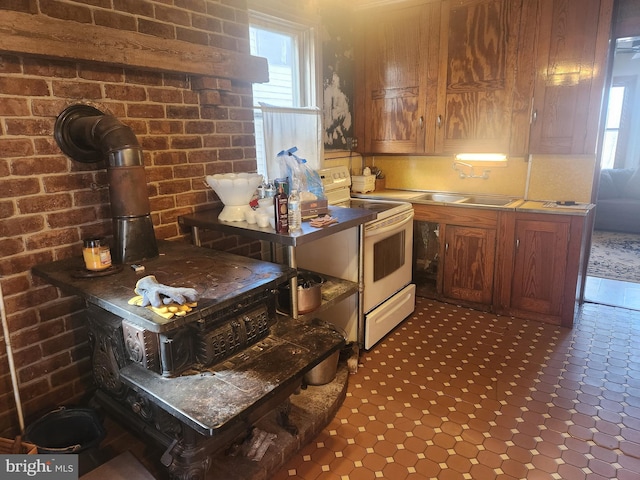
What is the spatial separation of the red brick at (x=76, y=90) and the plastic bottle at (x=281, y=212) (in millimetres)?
929

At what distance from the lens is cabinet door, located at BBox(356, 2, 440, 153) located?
341 centimetres

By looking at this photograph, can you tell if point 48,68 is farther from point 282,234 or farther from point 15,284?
point 282,234

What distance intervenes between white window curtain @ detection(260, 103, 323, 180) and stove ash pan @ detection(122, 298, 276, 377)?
1242 mm

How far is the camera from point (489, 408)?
6.89ft

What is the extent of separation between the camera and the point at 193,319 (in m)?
1.32

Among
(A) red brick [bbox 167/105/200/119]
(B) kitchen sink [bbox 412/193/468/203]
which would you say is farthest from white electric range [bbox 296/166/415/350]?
(A) red brick [bbox 167/105/200/119]

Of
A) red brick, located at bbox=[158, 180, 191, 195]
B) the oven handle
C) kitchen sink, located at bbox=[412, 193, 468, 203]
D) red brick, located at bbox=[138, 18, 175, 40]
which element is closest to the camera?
red brick, located at bbox=[138, 18, 175, 40]

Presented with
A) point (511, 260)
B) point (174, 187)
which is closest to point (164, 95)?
point (174, 187)

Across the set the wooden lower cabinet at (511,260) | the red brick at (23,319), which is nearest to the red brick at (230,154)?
the red brick at (23,319)

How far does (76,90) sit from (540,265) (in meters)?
3.02

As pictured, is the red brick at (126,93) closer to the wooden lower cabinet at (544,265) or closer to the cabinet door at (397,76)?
the cabinet door at (397,76)

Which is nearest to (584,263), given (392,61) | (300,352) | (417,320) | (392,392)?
(417,320)

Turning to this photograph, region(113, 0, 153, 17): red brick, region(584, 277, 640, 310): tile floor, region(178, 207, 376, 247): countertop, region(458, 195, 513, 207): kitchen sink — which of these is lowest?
region(584, 277, 640, 310): tile floor

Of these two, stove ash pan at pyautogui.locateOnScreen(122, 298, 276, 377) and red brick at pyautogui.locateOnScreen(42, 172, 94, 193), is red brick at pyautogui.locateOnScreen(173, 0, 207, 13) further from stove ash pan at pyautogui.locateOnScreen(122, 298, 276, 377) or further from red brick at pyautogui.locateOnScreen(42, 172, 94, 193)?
stove ash pan at pyautogui.locateOnScreen(122, 298, 276, 377)
